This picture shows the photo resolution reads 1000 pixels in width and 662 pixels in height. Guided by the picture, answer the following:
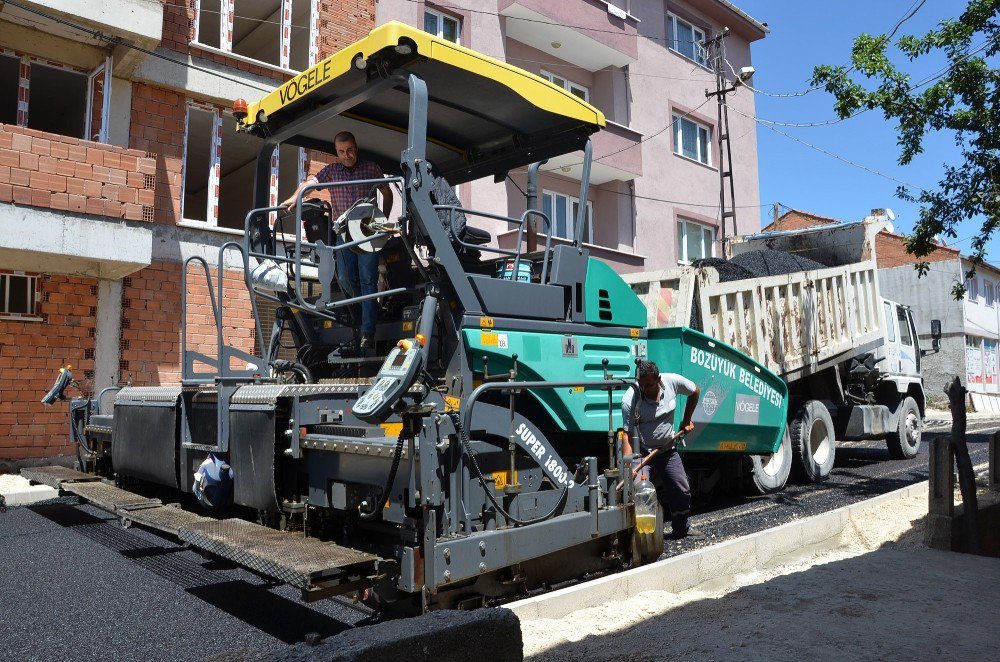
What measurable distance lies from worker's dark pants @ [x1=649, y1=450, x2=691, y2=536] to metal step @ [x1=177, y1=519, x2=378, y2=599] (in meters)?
2.89

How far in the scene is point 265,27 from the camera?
1497 centimetres

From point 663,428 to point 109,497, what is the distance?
4.02m

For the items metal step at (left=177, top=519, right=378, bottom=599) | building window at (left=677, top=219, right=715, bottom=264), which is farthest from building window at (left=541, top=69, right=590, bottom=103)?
Result: metal step at (left=177, top=519, right=378, bottom=599)

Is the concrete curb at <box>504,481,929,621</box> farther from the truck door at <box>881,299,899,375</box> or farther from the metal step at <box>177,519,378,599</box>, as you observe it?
the truck door at <box>881,299,899,375</box>

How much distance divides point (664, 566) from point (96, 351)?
363 inches

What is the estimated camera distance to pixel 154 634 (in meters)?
4.07

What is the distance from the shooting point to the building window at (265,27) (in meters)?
13.5

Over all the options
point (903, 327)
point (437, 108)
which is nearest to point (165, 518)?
point (437, 108)

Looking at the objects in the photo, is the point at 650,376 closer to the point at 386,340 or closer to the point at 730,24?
the point at 386,340

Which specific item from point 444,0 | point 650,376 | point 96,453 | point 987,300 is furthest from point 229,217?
point 987,300

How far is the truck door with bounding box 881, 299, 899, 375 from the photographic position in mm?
11344

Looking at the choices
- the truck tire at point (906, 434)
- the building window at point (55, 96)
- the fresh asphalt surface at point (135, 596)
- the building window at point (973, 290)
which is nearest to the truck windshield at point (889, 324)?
the truck tire at point (906, 434)

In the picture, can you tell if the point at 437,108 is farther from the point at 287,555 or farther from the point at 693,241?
the point at 693,241

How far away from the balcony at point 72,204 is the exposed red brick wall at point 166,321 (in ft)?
2.20
